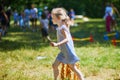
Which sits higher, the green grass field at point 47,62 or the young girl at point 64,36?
the young girl at point 64,36

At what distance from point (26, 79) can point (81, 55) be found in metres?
4.21

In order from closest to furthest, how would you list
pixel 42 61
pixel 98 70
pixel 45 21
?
pixel 98 70
pixel 42 61
pixel 45 21

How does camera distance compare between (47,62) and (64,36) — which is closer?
(64,36)

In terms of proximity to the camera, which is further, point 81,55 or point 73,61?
point 81,55

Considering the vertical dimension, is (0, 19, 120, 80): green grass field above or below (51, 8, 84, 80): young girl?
below

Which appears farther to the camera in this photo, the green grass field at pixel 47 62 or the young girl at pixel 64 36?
the green grass field at pixel 47 62

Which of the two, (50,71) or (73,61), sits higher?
(73,61)

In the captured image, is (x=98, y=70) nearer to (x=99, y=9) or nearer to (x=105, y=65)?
(x=105, y=65)

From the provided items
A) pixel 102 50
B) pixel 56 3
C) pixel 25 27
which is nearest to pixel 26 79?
pixel 102 50

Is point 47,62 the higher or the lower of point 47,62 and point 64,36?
the lower

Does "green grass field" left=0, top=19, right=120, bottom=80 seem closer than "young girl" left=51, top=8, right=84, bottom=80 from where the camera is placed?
No

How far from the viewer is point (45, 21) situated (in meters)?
18.1

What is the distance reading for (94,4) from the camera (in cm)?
5328

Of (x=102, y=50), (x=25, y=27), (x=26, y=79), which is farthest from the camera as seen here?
(x=25, y=27)
